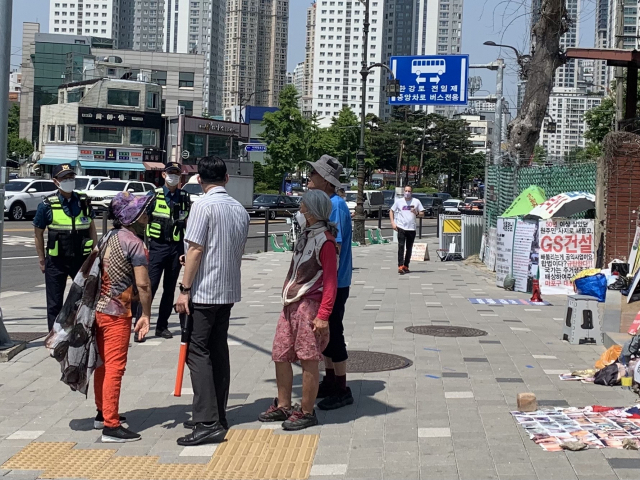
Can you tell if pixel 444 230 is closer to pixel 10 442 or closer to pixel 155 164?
pixel 10 442

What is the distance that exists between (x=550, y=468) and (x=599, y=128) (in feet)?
125

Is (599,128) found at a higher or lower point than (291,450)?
higher

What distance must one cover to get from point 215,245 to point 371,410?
181 cm

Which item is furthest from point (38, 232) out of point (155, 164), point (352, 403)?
point (155, 164)

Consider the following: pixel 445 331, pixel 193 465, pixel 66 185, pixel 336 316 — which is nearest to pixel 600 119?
pixel 445 331

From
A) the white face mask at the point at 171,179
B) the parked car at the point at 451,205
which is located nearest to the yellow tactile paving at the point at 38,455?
the white face mask at the point at 171,179

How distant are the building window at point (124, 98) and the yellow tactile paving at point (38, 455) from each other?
67153 millimetres

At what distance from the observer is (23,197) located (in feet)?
117

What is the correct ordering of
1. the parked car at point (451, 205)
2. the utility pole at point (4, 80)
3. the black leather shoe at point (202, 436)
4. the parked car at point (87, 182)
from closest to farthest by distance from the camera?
the black leather shoe at point (202, 436)
the utility pole at point (4, 80)
the parked car at point (87, 182)
the parked car at point (451, 205)

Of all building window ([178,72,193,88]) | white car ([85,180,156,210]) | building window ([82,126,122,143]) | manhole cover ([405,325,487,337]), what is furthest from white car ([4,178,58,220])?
building window ([178,72,193,88])

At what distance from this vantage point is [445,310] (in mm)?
12352

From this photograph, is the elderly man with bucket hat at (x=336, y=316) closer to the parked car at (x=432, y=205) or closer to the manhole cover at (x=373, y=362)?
the manhole cover at (x=373, y=362)

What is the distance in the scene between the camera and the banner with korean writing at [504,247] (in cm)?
1529

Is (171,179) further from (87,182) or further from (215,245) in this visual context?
(87,182)
